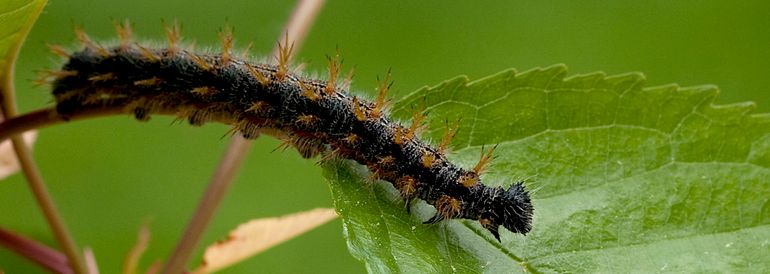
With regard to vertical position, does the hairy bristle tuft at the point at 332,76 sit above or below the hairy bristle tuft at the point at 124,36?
below

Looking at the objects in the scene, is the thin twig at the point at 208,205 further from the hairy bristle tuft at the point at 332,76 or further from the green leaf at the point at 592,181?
the green leaf at the point at 592,181

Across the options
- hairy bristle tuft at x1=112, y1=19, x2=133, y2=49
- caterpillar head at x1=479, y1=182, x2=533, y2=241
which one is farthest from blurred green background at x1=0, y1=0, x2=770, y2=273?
caterpillar head at x1=479, y1=182, x2=533, y2=241

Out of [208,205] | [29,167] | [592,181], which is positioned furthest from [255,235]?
[592,181]

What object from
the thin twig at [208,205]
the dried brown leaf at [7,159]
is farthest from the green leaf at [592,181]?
the dried brown leaf at [7,159]

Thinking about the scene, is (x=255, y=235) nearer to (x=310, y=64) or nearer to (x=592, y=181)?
(x=592, y=181)

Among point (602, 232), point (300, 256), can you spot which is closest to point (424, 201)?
point (602, 232)

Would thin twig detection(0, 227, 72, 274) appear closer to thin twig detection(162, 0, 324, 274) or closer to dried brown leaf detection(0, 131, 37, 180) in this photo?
thin twig detection(162, 0, 324, 274)
